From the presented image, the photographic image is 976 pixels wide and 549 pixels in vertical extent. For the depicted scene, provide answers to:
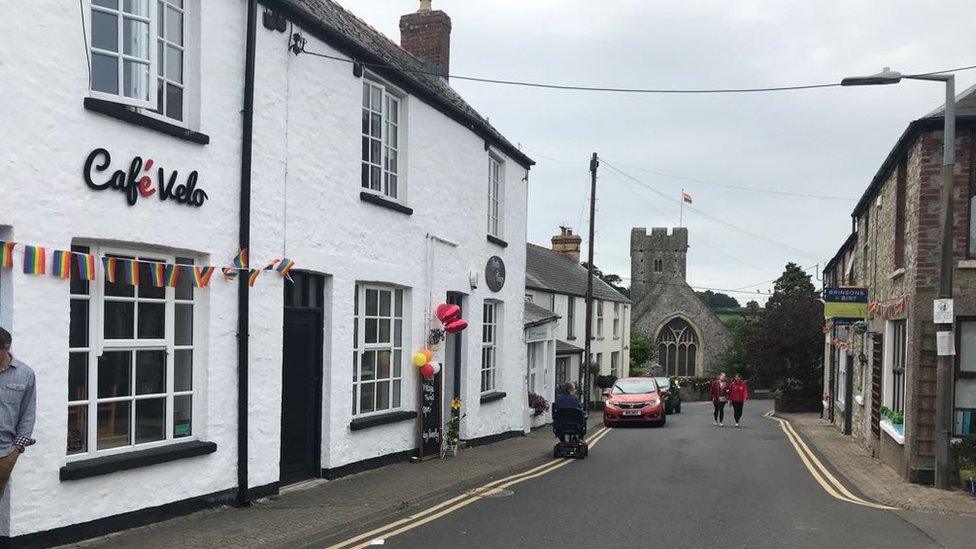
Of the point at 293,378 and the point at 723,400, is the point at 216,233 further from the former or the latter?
the point at 723,400

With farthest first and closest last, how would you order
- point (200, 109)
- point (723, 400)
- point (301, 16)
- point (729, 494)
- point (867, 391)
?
point (723, 400)
point (867, 391)
point (729, 494)
point (301, 16)
point (200, 109)

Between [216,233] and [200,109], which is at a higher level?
[200,109]

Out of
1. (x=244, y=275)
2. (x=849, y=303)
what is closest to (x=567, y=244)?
(x=849, y=303)

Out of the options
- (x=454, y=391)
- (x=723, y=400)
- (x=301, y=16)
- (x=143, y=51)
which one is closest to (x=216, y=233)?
(x=143, y=51)

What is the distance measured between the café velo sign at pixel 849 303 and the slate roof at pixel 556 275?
16.2 meters

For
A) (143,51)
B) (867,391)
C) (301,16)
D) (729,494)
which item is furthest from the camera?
(867,391)

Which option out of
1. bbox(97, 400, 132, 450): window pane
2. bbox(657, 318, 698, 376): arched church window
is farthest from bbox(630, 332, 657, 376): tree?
bbox(97, 400, 132, 450): window pane

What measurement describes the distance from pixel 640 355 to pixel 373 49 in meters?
47.2

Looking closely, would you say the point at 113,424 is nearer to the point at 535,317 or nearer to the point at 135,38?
the point at 135,38

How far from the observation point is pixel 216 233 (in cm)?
874

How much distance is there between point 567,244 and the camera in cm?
4716

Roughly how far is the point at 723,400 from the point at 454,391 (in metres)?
13.6

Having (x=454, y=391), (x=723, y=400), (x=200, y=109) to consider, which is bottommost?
(x=723, y=400)

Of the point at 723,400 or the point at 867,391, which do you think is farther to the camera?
the point at 723,400
